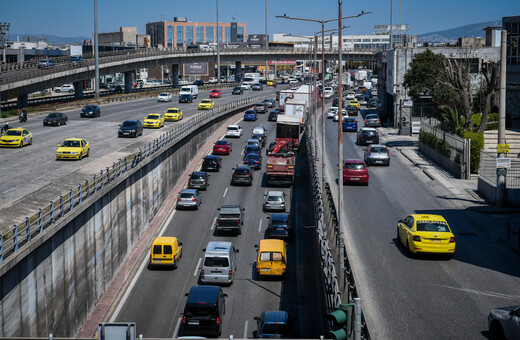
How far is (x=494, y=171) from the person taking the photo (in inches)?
1729

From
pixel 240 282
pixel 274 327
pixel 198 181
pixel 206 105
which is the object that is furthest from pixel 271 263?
pixel 206 105

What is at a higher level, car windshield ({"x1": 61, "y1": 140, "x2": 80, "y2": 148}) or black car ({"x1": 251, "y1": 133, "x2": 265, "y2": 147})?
car windshield ({"x1": 61, "y1": 140, "x2": 80, "y2": 148})

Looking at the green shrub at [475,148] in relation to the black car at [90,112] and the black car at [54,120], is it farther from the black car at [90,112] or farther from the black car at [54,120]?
the black car at [90,112]

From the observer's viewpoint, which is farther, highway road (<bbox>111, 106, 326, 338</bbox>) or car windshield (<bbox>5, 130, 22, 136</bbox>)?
car windshield (<bbox>5, 130, 22, 136</bbox>)

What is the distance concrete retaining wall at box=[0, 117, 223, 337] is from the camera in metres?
25.0

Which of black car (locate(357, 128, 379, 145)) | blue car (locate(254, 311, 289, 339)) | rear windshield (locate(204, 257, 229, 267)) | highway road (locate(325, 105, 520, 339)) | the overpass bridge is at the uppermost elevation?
the overpass bridge

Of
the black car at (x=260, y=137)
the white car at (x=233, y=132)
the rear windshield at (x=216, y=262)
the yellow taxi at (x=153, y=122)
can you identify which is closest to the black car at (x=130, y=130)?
the yellow taxi at (x=153, y=122)

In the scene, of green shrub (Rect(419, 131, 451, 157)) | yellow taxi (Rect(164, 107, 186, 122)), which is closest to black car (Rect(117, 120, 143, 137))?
yellow taxi (Rect(164, 107, 186, 122))

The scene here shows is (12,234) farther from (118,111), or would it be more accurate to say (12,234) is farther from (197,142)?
(118,111)

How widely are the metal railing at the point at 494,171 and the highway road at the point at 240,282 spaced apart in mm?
12269

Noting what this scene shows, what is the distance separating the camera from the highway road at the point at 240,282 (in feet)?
98.0

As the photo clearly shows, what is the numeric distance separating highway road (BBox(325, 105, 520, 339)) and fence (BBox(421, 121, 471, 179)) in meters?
4.69

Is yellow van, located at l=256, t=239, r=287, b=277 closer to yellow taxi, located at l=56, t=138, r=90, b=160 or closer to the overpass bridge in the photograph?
yellow taxi, located at l=56, t=138, r=90, b=160

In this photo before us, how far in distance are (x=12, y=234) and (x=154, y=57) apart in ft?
302
